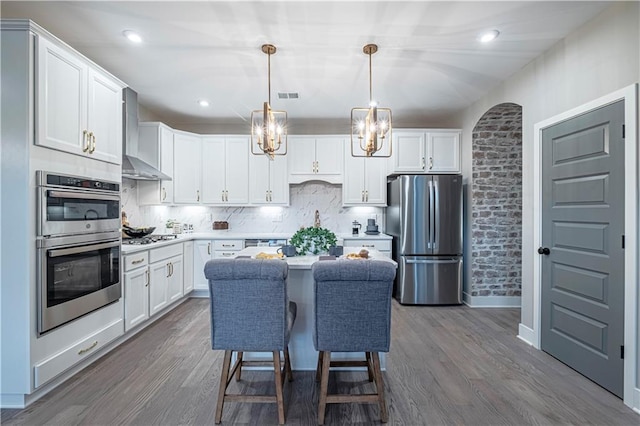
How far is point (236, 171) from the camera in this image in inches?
188

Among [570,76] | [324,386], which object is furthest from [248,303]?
[570,76]

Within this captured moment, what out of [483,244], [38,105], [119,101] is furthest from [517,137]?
[38,105]

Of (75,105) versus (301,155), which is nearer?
(75,105)

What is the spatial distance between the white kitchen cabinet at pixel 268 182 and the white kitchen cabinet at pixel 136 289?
6.26ft

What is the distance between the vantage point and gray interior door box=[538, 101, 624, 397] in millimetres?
2160

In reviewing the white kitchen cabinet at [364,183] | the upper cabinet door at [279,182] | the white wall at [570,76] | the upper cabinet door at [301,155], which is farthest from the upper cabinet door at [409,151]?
the upper cabinet door at [279,182]

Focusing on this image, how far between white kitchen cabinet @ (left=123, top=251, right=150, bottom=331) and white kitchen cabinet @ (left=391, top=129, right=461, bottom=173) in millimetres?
3559

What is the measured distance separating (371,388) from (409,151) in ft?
11.1

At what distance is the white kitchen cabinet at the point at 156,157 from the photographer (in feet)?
13.7

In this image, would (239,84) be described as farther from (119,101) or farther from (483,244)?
(483,244)

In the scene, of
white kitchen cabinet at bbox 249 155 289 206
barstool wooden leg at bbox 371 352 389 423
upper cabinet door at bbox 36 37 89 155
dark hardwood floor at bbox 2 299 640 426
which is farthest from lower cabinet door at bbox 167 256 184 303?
barstool wooden leg at bbox 371 352 389 423

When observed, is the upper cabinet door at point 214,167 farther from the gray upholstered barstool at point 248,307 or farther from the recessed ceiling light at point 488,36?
the recessed ceiling light at point 488,36

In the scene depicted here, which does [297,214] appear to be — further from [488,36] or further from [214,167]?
[488,36]

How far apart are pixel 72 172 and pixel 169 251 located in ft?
5.50
